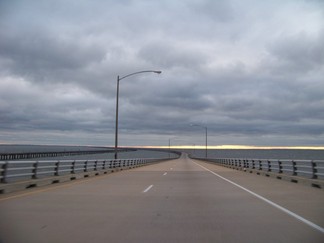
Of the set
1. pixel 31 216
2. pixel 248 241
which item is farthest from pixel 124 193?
pixel 248 241

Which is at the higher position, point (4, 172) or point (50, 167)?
point (50, 167)

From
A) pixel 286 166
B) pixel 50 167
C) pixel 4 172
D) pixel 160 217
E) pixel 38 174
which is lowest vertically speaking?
pixel 160 217

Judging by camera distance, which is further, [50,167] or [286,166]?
[286,166]

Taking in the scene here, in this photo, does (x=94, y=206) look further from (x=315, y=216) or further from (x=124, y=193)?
(x=315, y=216)

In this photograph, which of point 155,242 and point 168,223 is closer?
point 155,242

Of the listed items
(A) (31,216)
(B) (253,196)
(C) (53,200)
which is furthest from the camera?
(B) (253,196)

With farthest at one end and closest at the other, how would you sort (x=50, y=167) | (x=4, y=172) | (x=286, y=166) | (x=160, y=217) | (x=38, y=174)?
(x=286, y=166)
(x=50, y=167)
(x=38, y=174)
(x=4, y=172)
(x=160, y=217)

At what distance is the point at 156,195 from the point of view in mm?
16609

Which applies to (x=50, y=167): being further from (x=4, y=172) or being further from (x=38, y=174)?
(x=4, y=172)

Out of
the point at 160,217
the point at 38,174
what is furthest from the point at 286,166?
the point at 160,217

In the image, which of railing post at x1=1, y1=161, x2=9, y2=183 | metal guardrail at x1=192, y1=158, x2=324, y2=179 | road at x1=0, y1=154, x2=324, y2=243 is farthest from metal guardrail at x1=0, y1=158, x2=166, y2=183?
metal guardrail at x1=192, y1=158, x2=324, y2=179

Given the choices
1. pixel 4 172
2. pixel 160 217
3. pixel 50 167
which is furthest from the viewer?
pixel 50 167

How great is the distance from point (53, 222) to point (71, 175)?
16.0 meters

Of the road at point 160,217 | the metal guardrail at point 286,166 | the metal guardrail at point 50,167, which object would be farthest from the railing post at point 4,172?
the metal guardrail at point 286,166
